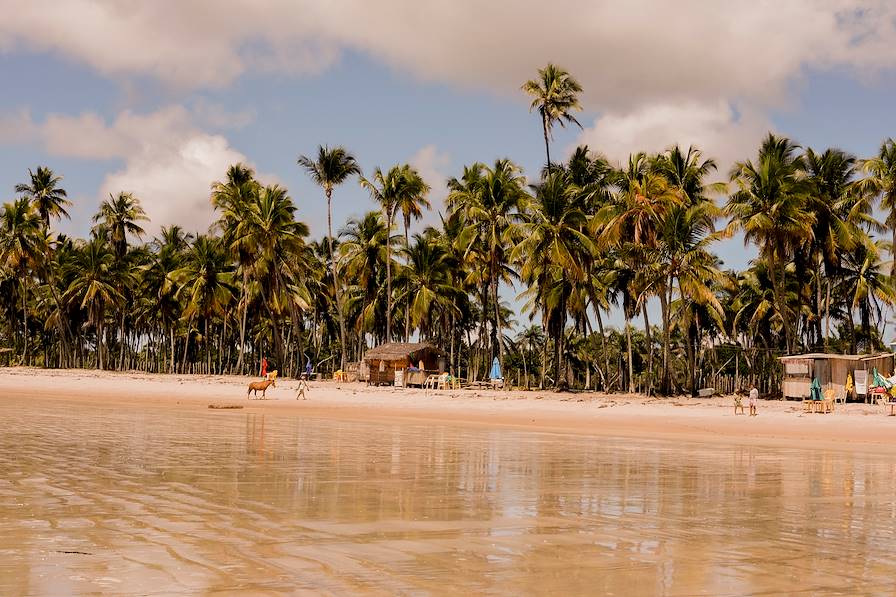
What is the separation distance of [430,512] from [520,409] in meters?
23.7

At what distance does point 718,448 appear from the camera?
17.9 m

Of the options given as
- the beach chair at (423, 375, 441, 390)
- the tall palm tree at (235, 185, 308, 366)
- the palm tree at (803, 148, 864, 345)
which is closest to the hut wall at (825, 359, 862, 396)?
the palm tree at (803, 148, 864, 345)

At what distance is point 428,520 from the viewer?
8.19 metres

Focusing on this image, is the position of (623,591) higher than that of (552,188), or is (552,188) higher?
(552,188)

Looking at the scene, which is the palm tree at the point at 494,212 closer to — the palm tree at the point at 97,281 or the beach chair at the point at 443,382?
the beach chair at the point at 443,382

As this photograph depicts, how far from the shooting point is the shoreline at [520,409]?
22234 mm

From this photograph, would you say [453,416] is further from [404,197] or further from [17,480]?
[404,197]

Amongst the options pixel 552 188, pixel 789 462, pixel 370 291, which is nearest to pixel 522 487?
pixel 789 462

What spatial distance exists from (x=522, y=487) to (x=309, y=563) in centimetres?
499

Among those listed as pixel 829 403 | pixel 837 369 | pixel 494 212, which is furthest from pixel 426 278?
Result: pixel 829 403

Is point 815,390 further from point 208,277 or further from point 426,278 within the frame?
point 208,277

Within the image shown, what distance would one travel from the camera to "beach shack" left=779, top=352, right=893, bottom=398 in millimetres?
33688

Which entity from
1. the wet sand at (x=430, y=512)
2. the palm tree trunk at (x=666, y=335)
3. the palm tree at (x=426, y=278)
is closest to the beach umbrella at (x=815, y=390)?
the palm tree trunk at (x=666, y=335)

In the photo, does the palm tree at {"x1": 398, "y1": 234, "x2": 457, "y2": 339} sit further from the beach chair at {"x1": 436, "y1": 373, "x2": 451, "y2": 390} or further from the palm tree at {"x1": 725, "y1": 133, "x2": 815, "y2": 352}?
the palm tree at {"x1": 725, "y1": 133, "x2": 815, "y2": 352}
